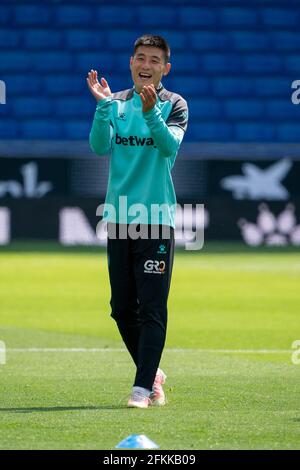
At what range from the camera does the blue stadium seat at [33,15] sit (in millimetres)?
29688

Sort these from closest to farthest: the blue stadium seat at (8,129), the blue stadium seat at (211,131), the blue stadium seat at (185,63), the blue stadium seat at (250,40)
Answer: the blue stadium seat at (8,129) → the blue stadium seat at (211,131) → the blue stadium seat at (185,63) → the blue stadium seat at (250,40)

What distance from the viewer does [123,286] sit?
23.4ft

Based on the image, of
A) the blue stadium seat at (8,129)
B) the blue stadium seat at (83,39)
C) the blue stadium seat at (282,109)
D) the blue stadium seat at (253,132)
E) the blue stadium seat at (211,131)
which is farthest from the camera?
the blue stadium seat at (83,39)

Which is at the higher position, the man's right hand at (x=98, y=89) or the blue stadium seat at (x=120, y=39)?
A: the blue stadium seat at (x=120, y=39)

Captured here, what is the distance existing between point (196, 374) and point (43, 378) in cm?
109

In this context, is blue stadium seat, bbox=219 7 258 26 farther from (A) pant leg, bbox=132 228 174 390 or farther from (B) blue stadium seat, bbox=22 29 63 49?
(A) pant leg, bbox=132 228 174 390

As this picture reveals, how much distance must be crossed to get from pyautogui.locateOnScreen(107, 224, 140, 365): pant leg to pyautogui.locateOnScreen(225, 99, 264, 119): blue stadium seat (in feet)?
71.6

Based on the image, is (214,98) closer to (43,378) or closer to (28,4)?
(28,4)

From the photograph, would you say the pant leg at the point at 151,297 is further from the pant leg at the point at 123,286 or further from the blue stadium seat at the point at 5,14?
the blue stadium seat at the point at 5,14

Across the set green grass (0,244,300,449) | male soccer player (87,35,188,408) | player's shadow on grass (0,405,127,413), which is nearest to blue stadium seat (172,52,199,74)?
green grass (0,244,300,449)

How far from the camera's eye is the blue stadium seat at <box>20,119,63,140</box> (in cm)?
2788

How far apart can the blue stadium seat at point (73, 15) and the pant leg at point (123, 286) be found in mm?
23369

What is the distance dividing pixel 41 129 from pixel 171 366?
19.3 meters

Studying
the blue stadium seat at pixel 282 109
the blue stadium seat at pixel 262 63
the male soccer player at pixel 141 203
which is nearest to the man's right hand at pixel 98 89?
the male soccer player at pixel 141 203
